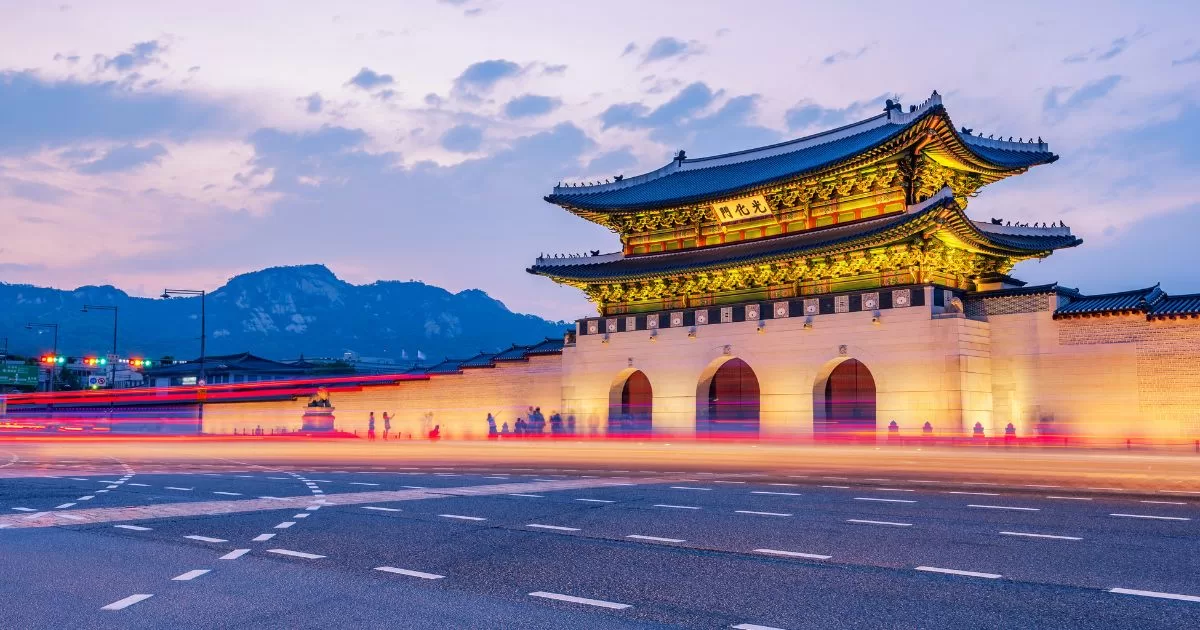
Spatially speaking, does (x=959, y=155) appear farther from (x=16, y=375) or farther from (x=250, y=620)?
(x=16, y=375)

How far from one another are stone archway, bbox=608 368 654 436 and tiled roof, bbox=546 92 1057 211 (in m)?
8.68

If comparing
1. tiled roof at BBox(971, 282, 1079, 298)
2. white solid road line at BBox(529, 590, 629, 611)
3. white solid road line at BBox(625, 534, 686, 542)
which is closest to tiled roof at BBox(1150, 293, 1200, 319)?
tiled roof at BBox(971, 282, 1079, 298)

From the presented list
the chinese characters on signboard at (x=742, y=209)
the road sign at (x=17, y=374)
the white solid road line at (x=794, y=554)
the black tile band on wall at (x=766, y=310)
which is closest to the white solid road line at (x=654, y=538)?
the white solid road line at (x=794, y=554)

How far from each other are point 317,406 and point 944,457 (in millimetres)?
38532

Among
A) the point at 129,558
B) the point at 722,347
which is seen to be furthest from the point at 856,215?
the point at 129,558

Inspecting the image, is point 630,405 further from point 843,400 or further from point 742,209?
point 843,400

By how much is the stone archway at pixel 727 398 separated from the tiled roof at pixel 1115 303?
1389 cm

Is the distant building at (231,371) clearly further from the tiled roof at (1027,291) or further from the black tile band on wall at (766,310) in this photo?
the tiled roof at (1027,291)

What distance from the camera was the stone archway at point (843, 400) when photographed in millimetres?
40469

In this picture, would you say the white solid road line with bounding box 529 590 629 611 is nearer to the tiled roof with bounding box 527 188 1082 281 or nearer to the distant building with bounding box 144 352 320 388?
the tiled roof with bounding box 527 188 1082 281

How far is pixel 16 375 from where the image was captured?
7875 centimetres

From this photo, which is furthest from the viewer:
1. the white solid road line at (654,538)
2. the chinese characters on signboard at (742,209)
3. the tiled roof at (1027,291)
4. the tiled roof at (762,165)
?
the chinese characters on signboard at (742,209)

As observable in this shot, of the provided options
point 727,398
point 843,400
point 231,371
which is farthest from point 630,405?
point 231,371

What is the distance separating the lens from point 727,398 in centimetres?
4597
